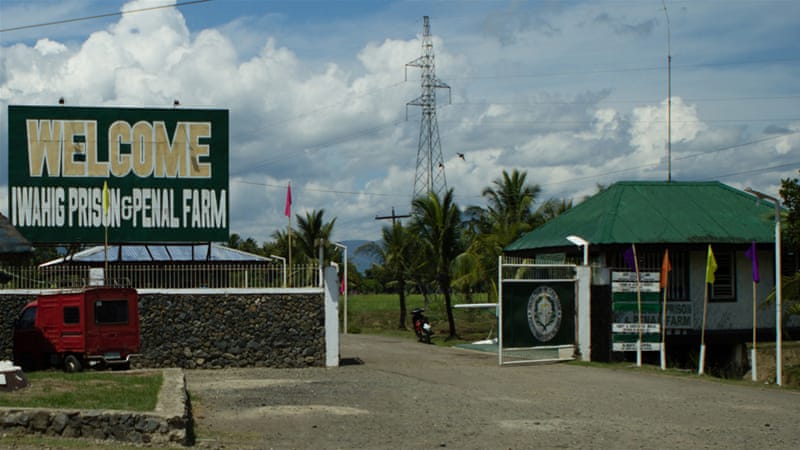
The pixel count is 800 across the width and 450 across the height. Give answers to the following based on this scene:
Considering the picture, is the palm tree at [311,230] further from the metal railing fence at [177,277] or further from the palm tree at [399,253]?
the metal railing fence at [177,277]

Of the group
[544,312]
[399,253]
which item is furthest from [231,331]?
[399,253]

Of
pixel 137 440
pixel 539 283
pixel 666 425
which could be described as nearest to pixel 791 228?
pixel 539 283

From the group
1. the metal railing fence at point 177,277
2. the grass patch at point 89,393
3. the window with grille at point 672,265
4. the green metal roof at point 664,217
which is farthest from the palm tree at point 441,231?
the grass patch at point 89,393

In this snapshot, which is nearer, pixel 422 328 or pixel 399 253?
pixel 422 328

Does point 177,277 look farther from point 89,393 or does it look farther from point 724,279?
point 724,279

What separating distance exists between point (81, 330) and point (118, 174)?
650 centimetres

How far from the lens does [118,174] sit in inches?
979

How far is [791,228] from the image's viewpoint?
23.6m

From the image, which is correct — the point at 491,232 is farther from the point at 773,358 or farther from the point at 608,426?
the point at 608,426

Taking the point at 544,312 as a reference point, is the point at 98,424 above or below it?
below

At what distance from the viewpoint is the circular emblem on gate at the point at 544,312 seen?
76.0ft

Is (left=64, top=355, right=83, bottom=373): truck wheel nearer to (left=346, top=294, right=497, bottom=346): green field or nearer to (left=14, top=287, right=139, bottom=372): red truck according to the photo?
(left=14, top=287, right=139, bottom=372): red truck

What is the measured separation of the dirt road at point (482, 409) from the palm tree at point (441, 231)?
17.1 meters

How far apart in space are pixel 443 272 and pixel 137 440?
95.8 feet
